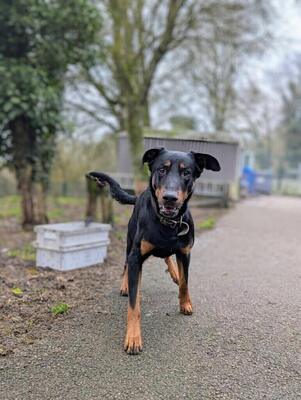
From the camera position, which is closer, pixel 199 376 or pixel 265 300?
pixel 199 376

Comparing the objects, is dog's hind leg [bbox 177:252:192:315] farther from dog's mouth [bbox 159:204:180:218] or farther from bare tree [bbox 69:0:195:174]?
bare tree [bbox 69:0:195:174]

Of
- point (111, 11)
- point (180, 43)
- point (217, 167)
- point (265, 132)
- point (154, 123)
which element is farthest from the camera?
point (265, 132)

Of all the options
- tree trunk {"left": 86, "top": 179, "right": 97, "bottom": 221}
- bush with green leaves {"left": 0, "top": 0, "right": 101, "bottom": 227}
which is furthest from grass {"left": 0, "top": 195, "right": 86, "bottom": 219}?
bush with green leaves {"left": 0, "top": 0, "right": 101, "bottom": 227}

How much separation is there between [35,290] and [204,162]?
2170mm

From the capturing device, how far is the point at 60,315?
12.5 feet

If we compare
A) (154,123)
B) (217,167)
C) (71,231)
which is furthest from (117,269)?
(154,123)

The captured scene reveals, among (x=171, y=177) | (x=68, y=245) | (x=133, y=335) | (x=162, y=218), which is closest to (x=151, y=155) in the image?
(x=171, y=177)

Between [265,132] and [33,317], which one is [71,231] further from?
[265,132]

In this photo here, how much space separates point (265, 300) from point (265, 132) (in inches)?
1173

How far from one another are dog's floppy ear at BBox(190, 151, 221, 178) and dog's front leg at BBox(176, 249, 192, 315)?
69 centimetres

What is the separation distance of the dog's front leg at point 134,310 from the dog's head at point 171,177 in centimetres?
43

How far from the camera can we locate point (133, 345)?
309 centimetres

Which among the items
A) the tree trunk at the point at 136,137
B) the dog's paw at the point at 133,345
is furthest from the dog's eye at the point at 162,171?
the tree trunk at the point at 136,137

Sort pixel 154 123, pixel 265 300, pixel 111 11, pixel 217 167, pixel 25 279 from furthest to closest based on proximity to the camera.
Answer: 1. pixel 154 123
2. pixel 111 11
3. pixel 25 279
4. pixel 265 300
5. pixel 217 167
